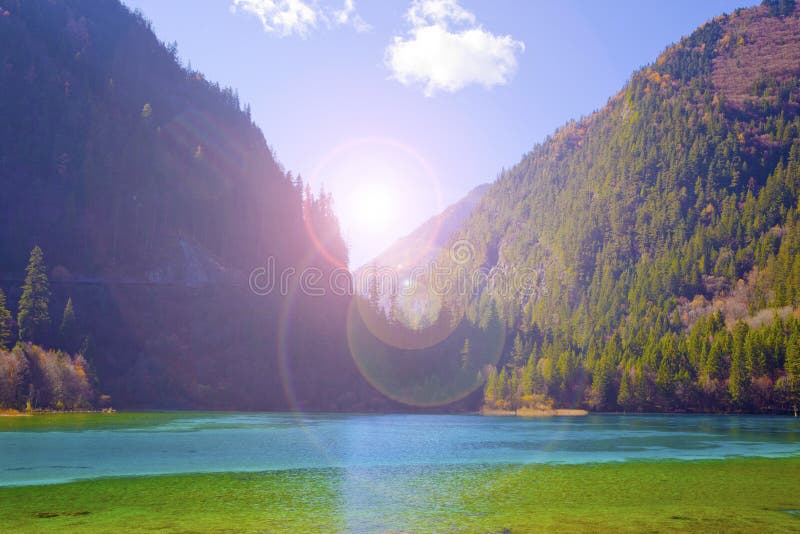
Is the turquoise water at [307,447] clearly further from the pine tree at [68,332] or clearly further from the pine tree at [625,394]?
the pine tree at [625,394]

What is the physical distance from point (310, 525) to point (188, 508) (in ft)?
27.7

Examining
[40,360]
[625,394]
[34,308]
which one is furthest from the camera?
[625,394]

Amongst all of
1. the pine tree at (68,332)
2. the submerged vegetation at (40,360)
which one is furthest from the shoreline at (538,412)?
the pine tree at (68,332)

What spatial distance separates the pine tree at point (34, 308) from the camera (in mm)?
130750

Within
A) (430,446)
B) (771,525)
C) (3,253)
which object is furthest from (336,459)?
(3,253)

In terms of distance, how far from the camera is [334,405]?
184500 millimetres

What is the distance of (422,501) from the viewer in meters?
37.9

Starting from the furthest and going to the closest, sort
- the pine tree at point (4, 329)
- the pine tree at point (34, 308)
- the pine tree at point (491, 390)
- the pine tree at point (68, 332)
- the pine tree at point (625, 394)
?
the pine tree at point (491, 390)
the pine tree at point (625, 394)
the pine tree at point (68, 332)
the pine tree at point (34, 308)
the pine tree at point (4, 329)

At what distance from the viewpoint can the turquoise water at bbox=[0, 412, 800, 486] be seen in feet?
169

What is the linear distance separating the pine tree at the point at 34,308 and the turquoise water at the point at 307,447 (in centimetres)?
4274

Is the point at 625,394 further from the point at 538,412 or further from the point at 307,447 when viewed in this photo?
the point at 307,447

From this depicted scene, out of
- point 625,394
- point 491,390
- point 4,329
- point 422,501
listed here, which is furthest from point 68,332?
point 625,394

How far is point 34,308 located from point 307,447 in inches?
3728

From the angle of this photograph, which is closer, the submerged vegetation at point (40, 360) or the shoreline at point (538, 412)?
the submerged vegetation at point (40, 360)
